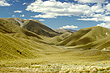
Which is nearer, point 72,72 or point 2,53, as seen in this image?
point 72,72

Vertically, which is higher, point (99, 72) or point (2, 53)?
point (99, 72)

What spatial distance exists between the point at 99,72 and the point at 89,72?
4.00 ft

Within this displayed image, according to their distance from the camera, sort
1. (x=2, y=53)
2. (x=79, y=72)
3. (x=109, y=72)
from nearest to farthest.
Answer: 1. (x=109, y=72)
2. (x=79, y=72)
3. (x=2, y=53)

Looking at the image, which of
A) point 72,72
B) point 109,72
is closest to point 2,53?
point 72,72

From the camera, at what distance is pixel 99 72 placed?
52.6 ft

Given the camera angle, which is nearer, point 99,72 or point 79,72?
point 99,72

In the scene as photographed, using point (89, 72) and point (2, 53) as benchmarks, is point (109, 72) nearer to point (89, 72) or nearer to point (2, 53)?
point (89, 72)

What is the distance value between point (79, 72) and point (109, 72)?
11.3 ft

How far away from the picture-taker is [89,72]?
16.8 meters

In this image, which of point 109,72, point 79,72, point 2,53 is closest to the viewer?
point 109,72

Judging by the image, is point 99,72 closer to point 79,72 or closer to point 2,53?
point 79,72

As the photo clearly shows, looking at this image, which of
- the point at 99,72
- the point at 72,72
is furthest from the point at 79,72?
the point at 99,72

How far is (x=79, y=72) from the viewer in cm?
1725

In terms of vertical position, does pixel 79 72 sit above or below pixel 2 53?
above
